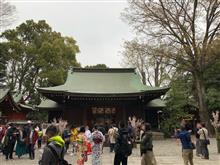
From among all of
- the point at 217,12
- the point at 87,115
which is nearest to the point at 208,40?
the point at 217,12

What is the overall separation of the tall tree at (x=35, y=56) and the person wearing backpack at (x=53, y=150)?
36412 mm

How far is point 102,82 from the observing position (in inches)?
1203

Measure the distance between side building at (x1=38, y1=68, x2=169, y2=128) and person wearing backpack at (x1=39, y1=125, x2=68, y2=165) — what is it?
63.9 feet

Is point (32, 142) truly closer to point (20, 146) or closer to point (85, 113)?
point (20, 146)

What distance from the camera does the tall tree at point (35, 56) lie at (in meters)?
42.3

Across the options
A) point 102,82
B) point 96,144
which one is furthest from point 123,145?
point 102,82

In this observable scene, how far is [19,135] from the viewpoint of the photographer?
15953 mm

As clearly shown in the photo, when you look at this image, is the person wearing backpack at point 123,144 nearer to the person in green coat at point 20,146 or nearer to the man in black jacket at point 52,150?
the man in black jacket at point 52,150

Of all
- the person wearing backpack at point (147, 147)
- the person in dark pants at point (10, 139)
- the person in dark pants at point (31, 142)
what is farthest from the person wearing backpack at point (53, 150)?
the person in dark pants at point (31, 142)

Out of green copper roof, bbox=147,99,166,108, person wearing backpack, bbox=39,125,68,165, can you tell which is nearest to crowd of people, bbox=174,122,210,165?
person wearing backpack, bbox=39,125,68,165

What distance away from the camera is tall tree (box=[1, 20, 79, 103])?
139ft

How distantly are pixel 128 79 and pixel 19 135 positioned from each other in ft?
54.2

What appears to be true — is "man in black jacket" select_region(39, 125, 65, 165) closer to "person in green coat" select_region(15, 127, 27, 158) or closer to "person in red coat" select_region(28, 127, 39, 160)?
"person in red coat" select_region(28, 127, 39, 160)

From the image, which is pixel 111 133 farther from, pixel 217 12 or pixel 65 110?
pixel 217 12
